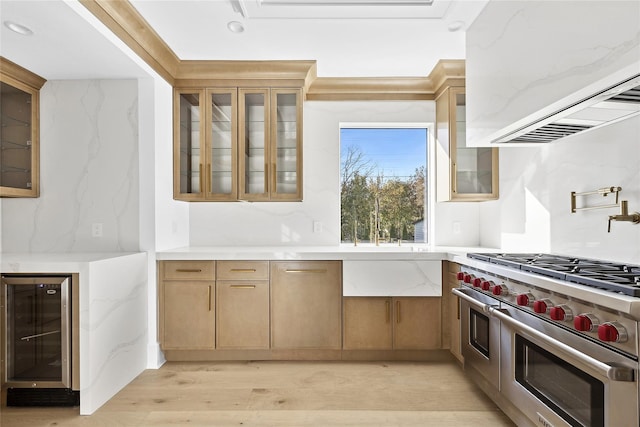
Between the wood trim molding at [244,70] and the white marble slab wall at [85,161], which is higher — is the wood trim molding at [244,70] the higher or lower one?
the higher one

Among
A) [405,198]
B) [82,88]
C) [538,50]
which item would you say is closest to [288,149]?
[405,198]

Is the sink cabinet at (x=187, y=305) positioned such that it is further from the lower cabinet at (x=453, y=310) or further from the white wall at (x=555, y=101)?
the white wall at (x=555, y=101)

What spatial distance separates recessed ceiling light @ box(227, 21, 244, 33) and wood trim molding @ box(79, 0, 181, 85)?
543 millimetres

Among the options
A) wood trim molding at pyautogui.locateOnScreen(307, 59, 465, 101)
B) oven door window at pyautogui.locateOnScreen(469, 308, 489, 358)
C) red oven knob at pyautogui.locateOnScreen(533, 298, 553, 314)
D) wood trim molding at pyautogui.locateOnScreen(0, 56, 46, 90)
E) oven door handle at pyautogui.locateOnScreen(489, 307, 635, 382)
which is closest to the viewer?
oven door handle at pyautogui.locateOnScreen(489, 307, 635, 382)

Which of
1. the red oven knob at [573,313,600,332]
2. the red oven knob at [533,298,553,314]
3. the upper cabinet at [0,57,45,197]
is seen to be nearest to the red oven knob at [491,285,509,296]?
the red oven knob at [533,298,553,314]

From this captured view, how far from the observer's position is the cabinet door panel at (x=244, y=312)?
3002 millimetres

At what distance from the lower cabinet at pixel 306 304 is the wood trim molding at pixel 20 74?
2.26 meters

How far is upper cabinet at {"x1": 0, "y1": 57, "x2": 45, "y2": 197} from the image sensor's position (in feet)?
9.07

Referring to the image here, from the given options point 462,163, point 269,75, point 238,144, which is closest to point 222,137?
point 238,144

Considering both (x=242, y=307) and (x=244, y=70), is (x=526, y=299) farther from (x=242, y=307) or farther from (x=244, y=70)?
(x=244, y=70)

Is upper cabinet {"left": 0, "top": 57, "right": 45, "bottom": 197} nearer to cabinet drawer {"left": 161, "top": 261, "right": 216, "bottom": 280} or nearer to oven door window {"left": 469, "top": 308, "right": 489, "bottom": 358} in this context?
cabinet drawer {"left": 161, "top": 261, "right": 216, "bottom": 280}

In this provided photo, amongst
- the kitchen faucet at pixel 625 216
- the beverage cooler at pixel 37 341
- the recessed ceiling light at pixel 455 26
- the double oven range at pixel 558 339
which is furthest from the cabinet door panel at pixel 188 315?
the kitchen faucet at pixel 625 216

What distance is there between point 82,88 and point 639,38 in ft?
11.1

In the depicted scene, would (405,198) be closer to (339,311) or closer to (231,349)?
(339,311)
